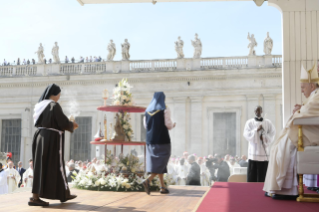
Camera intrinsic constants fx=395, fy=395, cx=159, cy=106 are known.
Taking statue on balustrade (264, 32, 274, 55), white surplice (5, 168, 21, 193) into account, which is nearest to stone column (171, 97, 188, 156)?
statue on balustrade (264, 32, 274, 55)

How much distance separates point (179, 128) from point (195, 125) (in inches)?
36.6

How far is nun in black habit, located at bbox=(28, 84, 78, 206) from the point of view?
204 inches

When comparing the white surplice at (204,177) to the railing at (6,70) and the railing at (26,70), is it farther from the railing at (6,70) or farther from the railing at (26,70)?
the railing at (6,70)

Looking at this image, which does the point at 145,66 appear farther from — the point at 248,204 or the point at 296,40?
the point at 248,204

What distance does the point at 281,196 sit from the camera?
473 cm

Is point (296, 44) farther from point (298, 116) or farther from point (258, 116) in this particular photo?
point (298, 116)

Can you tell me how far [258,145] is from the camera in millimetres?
8484

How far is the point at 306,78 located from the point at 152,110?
3017 millimetres

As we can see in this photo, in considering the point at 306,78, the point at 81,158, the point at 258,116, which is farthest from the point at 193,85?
the point at 306,78

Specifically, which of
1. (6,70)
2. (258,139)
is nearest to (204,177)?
(258,139)

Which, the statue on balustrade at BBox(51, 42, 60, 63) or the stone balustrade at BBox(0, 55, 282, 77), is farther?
the statue on balustrade at BBox(51, 42, 60, 63)

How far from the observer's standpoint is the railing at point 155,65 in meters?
23.3

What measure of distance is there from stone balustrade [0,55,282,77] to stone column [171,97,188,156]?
2032 mm

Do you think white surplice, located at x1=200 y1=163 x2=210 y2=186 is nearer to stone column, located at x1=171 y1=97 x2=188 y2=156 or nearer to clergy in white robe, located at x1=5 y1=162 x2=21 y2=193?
stone column, located at x1=171 y1=97 x2=188 y2=156
